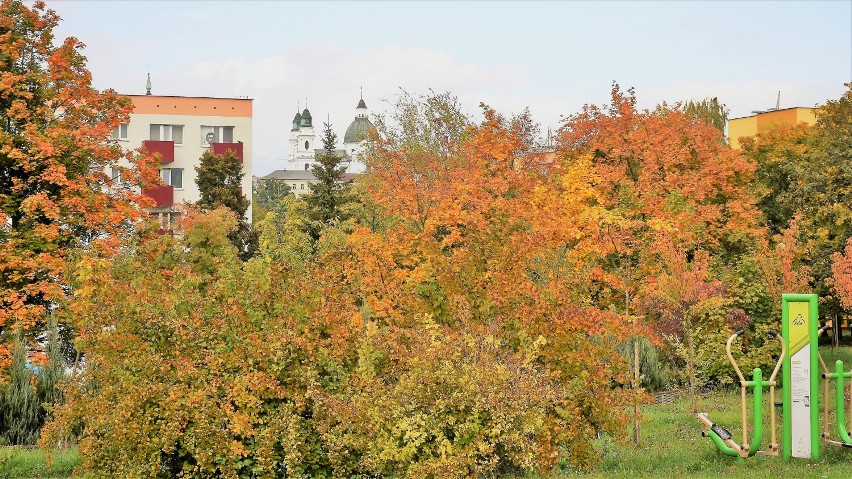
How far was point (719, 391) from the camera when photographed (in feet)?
78.6

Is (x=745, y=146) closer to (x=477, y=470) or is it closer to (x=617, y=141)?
(x=617, y=141)

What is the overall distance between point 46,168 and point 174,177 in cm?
3311

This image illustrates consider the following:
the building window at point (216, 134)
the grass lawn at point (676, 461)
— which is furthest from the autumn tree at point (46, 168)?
the building window at point (216, 134)

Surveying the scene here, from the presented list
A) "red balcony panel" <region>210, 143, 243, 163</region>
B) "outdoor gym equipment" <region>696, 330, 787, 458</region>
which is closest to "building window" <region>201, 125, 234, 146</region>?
"red balcony panel" <region>210, 143, 243, 163</region>

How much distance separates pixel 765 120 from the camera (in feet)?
179

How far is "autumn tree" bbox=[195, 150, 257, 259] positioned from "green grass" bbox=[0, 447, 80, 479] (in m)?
33.6

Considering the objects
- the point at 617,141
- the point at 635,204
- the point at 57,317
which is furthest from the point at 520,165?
the point at 57,317

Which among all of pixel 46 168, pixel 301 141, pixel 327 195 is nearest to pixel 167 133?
pixel 327 195

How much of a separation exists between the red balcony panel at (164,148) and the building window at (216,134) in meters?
1.77

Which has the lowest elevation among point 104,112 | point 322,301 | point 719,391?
point 719,391

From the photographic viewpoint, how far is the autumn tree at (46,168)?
19.8 m

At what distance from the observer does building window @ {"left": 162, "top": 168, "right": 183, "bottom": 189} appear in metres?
53.3

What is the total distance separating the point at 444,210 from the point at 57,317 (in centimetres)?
837

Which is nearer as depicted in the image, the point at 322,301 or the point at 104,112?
the point at 322,301
